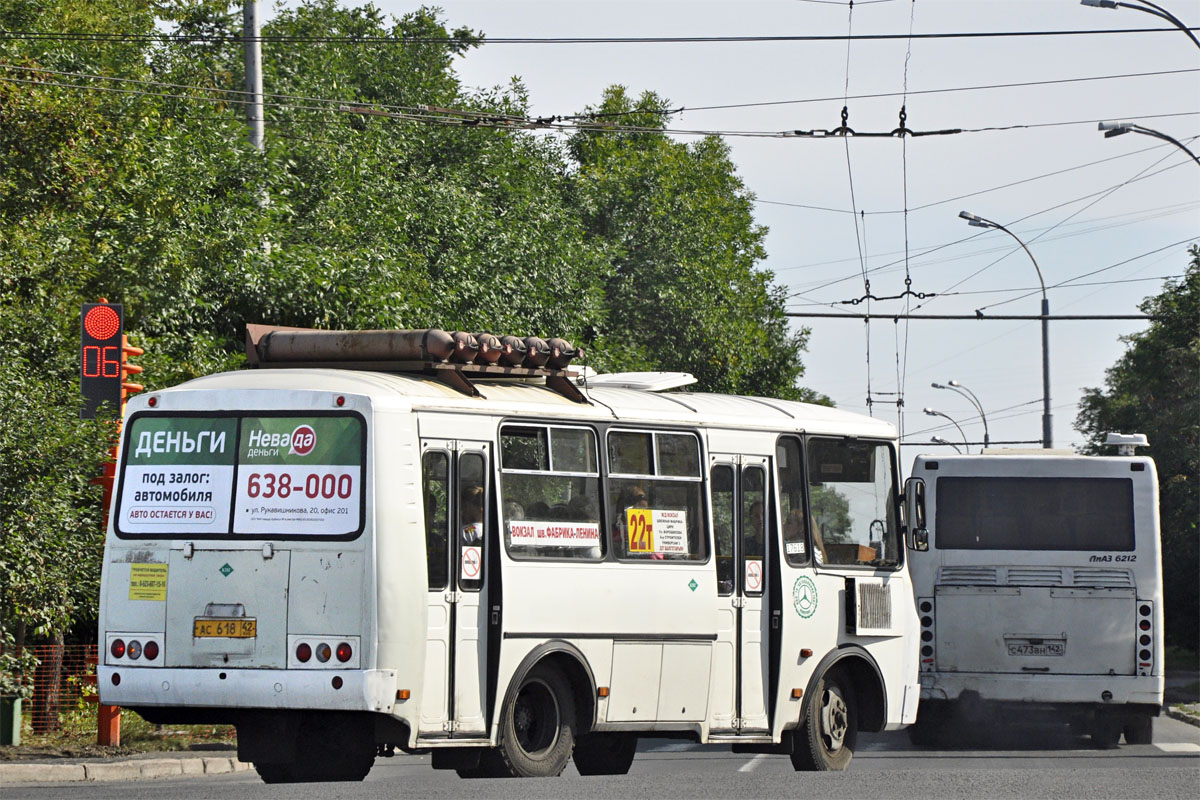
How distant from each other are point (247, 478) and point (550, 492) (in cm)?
204

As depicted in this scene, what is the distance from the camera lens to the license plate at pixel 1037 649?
61.1ft

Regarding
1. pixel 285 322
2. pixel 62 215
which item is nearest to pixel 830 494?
pixel 62 215

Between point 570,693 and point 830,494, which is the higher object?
point 830,494

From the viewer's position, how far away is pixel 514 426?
1151cm

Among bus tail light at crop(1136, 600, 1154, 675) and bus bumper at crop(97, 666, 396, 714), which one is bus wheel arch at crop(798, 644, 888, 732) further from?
bus tail light at crop(1136, 600, 1154, 675)

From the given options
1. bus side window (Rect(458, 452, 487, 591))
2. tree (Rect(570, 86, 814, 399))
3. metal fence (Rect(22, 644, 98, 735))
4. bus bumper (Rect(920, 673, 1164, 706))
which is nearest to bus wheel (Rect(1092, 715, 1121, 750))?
bus bumper (Rect(920, 673, 1164, 706))

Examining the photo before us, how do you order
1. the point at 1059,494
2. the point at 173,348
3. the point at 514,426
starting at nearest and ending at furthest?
the point at 514,426, the point at 1059,494, the point at 173,348

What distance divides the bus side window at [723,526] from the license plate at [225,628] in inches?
149

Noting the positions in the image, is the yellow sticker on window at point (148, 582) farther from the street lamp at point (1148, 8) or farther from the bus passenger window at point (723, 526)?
the street lamp at point (1148, 8)

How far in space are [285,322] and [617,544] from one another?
13334 millimetres

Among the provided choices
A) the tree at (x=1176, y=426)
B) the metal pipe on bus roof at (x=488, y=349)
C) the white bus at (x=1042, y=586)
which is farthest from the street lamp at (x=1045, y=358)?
the metal pipe on bus roof at (x=488, y=349)

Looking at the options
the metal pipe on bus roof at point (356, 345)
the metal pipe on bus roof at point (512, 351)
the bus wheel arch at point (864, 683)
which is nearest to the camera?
the metal pipe on bus roof at point (356, 345)

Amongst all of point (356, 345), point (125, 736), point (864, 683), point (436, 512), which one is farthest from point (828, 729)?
point (125, 736)

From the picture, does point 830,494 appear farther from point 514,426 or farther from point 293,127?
point 293,127
